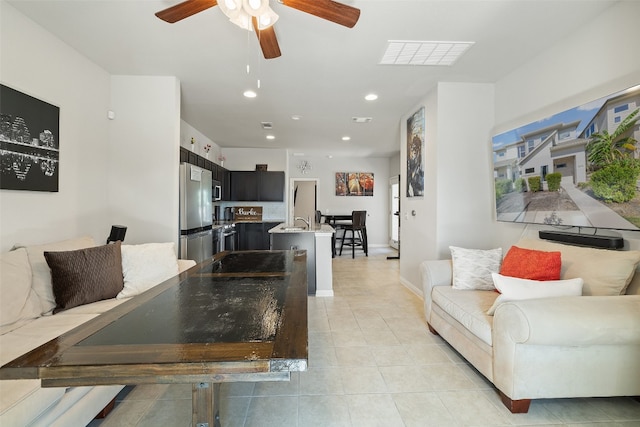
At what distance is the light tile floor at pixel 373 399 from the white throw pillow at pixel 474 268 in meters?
0.57

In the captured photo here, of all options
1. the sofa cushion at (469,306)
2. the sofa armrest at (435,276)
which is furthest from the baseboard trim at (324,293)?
the sofa cushion at (469,306)

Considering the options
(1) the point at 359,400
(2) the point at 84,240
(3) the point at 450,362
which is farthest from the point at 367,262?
(2) the point at 84,240

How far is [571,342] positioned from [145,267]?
2.85 metres

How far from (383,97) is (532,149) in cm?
185

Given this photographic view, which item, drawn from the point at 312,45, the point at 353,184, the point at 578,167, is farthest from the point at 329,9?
the point at 353,184

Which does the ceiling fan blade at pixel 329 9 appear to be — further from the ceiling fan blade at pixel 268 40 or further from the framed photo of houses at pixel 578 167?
the framed photo of houses at pixel 578 167

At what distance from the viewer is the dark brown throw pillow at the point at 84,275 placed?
75.9 inches

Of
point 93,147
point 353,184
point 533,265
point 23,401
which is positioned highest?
point 353,184

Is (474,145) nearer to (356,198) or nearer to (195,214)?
(195,214)

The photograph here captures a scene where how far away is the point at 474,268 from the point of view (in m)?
2.49

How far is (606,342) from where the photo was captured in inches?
59.5

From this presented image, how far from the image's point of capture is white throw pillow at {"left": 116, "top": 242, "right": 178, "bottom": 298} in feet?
7.34

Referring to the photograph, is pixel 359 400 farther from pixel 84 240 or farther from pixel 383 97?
pixel 383 97

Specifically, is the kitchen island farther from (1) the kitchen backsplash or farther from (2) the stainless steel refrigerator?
(1) the kitchen backsplash
